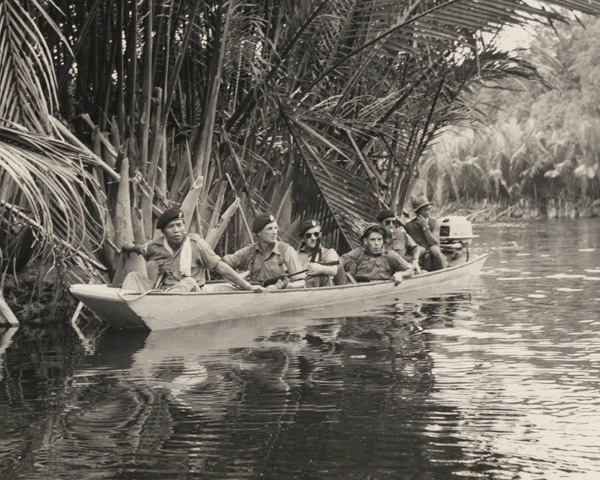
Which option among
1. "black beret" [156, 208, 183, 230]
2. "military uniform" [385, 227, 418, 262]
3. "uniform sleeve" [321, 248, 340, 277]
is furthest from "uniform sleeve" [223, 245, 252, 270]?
"military uniform" [385, 227, 418, 262]

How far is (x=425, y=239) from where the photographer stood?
17719 millimetres

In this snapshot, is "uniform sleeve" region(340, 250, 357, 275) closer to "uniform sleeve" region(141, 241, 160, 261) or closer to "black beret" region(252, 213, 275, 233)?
"black beret" region(252, 213, 275, 233)

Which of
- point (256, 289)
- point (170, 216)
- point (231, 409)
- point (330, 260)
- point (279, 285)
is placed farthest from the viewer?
point (330, 260)

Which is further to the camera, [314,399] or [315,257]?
[315,257]

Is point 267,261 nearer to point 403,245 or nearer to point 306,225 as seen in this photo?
point 306,225

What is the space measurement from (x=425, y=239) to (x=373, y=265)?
2.91 m

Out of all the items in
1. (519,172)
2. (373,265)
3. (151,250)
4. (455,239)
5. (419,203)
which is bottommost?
(373,265)

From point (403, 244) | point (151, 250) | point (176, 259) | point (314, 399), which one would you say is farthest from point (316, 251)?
point (314, 399)

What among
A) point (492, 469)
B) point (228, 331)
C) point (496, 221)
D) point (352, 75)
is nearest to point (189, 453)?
point (492, 469)

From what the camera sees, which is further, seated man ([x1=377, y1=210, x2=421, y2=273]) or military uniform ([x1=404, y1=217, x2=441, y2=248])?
military uniform ([x1=404, y1=217, x2=441, y2=248])

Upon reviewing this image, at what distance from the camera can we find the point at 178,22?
13766mm

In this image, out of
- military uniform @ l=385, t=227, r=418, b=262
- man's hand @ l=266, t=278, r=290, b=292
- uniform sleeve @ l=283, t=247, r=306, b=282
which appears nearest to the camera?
man's hand @ l=266, t=278, r=290, b=292

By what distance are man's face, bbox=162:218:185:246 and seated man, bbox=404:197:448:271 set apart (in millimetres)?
6270

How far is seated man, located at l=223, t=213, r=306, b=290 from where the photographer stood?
1316cm
